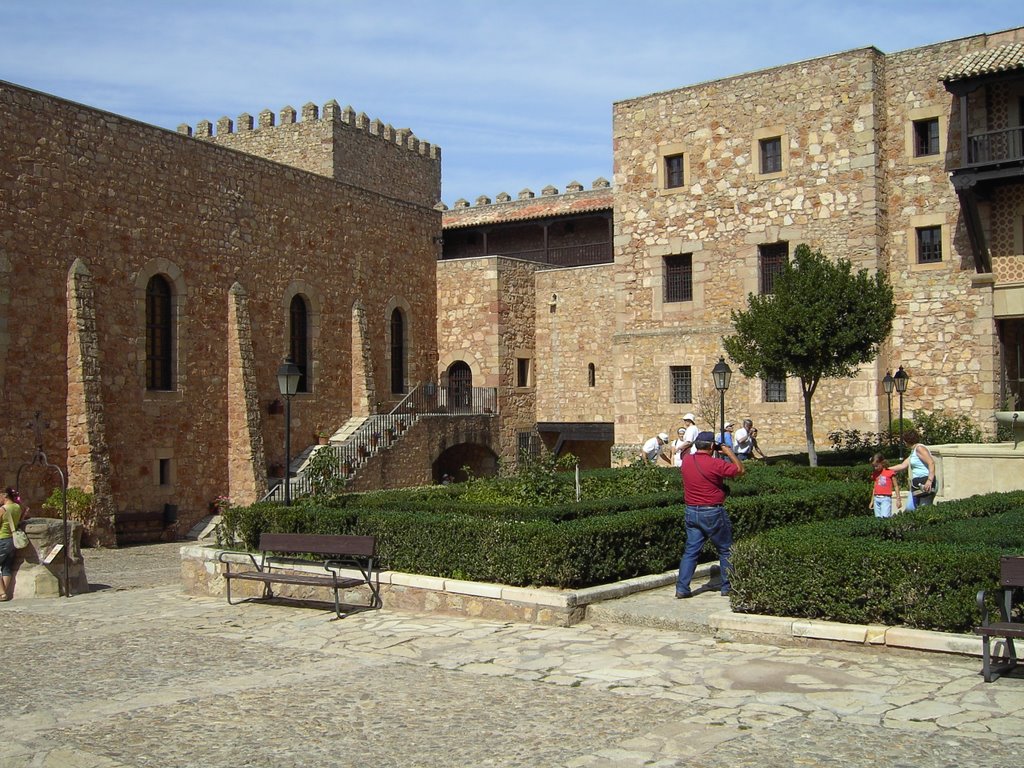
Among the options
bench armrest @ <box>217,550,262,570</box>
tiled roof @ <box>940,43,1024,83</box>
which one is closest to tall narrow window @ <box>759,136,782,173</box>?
tiled roof @ <box>940,43,1024,83</box>

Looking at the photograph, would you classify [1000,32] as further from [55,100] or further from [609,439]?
[55,100]

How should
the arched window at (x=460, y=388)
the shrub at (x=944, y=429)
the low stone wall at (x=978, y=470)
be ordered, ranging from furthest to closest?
the arched window at (x=460, y=388), the shrub at (x=944, y=429), the low stone wall at (x=978, y=470)

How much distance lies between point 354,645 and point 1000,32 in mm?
19729

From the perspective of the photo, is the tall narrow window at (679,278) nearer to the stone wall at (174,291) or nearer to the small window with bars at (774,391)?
the small window with bars at (774,391)

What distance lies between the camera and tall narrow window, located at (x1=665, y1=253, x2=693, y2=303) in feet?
82.7

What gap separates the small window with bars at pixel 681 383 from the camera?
987 inches

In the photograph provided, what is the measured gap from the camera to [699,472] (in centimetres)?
983

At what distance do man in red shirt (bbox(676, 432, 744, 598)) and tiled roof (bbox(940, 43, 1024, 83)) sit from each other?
14.0 metres

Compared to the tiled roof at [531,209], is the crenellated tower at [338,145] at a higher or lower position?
higher

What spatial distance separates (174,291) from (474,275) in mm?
9948

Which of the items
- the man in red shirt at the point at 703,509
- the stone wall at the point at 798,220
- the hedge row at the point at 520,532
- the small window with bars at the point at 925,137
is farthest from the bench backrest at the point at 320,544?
the small window with bars at the point at 925,137

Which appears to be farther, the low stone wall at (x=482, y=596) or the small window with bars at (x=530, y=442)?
the small window with bars at (x=530, y=442)

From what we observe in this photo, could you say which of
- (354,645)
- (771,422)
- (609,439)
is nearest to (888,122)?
(771,422)

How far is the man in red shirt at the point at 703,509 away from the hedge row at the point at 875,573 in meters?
0.63
